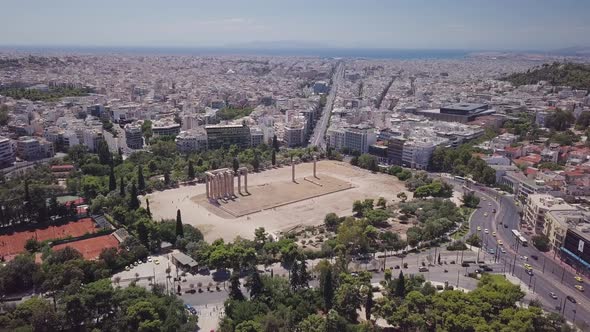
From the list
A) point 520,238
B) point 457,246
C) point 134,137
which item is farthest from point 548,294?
point 134,137

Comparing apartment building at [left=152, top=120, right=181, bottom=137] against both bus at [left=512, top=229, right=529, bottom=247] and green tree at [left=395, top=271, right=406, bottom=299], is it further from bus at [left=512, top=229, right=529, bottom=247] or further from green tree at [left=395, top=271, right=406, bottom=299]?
green tree at [left=395, top=271, right=406, bottom=299]

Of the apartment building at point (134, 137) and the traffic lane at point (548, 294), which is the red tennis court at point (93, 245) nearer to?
the traffic lane at point (548, 294)

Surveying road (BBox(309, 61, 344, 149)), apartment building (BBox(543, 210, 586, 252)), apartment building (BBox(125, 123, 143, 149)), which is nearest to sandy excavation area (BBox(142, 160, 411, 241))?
apartment building (BBox(543, 210, 586, 252))

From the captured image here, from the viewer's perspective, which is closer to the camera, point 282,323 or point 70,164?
point 282,323

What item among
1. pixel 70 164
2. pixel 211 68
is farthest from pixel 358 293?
pixel 211 68

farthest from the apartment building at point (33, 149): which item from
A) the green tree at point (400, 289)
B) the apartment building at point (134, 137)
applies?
the green tree at point (400, 289)

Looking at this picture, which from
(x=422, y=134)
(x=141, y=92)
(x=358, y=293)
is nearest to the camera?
(x=358, y=293)

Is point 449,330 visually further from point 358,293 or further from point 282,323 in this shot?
point 282,323
